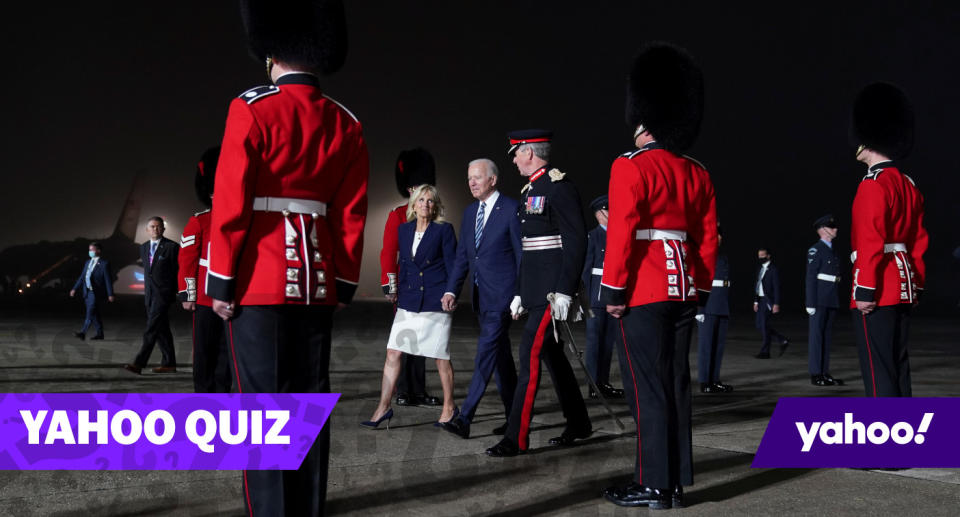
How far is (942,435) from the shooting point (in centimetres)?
443

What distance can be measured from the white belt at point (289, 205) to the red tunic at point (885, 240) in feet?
11.3

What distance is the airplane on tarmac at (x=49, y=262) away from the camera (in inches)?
1773

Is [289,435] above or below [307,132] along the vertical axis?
below

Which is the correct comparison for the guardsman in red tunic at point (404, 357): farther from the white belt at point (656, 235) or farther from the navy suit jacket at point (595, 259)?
the white belt at point (656, 235)

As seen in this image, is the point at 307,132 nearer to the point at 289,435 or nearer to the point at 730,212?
the point at 289,435

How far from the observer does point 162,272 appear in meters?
10.6

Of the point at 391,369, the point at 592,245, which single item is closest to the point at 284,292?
the point at 391,369

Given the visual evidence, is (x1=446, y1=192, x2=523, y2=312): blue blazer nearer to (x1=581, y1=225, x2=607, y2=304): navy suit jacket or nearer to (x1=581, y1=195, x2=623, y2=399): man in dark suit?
(x1=581, y1=195, x2=623, y2=399): man in dark suit

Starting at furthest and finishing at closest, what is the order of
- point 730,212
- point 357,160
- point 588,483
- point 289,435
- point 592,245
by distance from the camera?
1. point 730,212
2. point 592,245
3. point 588,483
4. point 357,160
5. point 289,435

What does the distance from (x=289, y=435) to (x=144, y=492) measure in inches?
66.6

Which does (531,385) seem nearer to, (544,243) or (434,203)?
(544,243)

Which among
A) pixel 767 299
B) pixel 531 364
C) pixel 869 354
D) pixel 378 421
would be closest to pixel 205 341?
pixel 378 421

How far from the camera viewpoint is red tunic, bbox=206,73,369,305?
10.3 ft

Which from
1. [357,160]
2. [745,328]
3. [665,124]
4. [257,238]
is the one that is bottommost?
[745,328]
